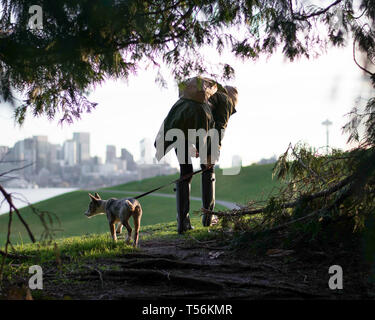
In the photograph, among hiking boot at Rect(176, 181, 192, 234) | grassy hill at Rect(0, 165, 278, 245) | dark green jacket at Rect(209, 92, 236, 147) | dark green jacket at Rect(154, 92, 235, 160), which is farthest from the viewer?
grassy hill at Rect(0, 165, 278, 245)

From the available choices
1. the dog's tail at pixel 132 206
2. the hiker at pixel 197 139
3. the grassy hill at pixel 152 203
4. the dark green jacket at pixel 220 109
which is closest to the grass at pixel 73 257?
the dog's tail at pixel 132 206

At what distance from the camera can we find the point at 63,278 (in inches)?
134

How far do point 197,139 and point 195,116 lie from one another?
1.13ft

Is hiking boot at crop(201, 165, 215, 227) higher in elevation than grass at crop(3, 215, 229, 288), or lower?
higher

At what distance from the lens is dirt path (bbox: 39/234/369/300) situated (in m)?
2.88

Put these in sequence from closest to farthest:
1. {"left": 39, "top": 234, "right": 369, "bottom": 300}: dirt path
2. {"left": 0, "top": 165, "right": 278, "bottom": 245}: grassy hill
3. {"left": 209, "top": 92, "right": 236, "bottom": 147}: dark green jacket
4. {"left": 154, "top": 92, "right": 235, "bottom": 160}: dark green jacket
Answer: {"left": 39, "top": 234, "right": 369, "bottom": 300}: dirt path < {"left": 154, "top": 92, "right": 235, "bottom": 160}: dark green jacket < {"left": 209, "top": 92, "right": 236, "bottom": 147}: dark green jacket < {"left": 0, "top": 165, "right": 278, "bottom": 245}: grassy hill

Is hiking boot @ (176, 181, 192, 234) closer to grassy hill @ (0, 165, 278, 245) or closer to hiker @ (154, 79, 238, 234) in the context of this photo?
hiker @ (154, 79, 238, 234)

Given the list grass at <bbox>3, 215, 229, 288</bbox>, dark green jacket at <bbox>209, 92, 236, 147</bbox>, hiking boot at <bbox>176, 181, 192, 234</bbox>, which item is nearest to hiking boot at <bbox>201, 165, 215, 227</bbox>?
hiking boot at <bbox>176, 181, 192, 234</bbox>

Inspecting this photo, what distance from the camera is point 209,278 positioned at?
3170 millimetres

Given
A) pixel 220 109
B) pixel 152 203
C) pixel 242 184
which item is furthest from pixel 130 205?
pixel 242 184

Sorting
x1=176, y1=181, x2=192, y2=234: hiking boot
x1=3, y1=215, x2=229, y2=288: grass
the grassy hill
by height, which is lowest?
the grassy hill

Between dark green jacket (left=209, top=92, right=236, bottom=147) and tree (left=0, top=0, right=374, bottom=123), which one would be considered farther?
dark green jacket (left=209, top=92, right=236, bottom=147)

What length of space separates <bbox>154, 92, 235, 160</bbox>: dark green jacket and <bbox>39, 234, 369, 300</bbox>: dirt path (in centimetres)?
188

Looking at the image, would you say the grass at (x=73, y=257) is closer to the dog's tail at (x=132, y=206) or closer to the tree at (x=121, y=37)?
the dog's tail at (x=132, y=206)
